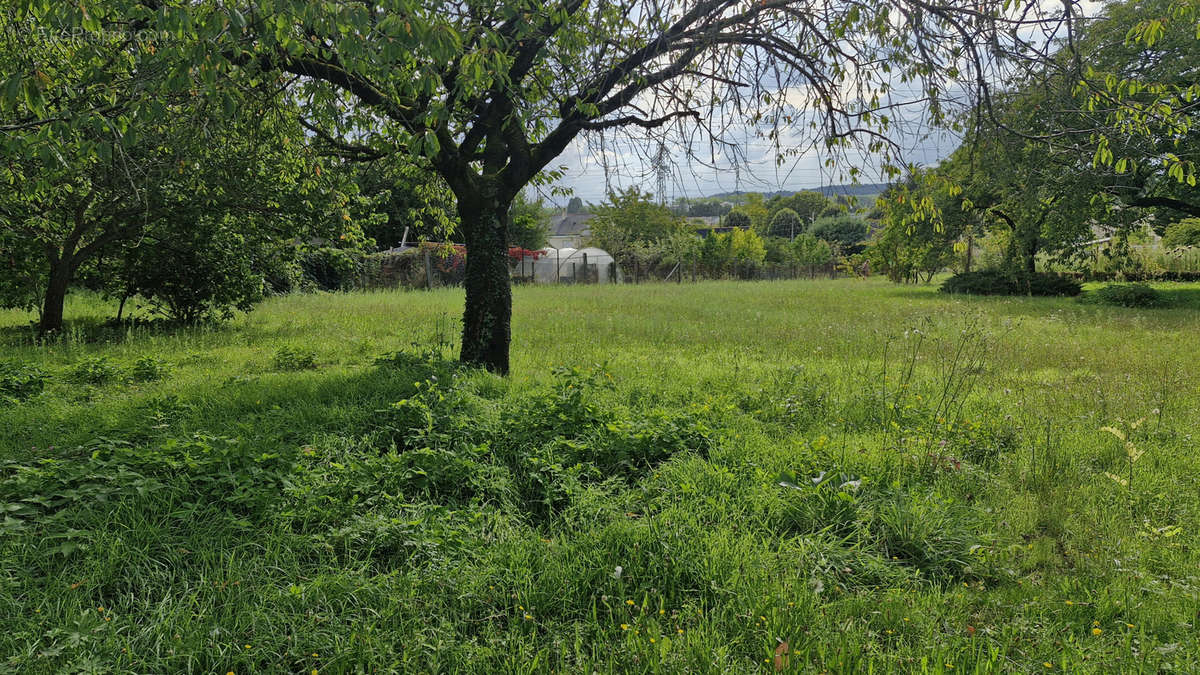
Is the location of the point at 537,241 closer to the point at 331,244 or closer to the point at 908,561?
the point at 331,244

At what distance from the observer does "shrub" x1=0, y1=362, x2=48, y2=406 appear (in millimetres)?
5114

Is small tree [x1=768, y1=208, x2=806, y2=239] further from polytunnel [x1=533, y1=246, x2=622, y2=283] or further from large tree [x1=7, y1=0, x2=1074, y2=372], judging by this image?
large tree [x1=7, y1=0, x2=1074, y2=372]

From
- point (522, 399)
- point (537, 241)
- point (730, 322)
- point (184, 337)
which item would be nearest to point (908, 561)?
point (522, 399)

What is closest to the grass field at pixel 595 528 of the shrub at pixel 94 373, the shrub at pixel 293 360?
the shrub at pixel 94 373

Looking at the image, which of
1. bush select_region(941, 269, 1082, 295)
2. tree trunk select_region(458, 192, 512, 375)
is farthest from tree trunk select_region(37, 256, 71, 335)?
bush select_region(941, 269, 1082, 295)

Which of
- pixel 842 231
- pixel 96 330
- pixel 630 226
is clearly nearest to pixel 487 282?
pixel 96 330

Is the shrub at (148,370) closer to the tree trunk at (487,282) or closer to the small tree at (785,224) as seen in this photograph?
the tree trunk at (487,282)

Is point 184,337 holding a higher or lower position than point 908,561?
higher

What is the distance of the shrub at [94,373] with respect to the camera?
603 centimetres

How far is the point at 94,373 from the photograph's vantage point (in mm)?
6035

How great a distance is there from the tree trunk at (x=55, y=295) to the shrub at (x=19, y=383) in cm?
381

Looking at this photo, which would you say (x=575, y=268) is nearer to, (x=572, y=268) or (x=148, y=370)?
(x=572, y=268)

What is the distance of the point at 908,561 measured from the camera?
9.12ft

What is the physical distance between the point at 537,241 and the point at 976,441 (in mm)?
32535
